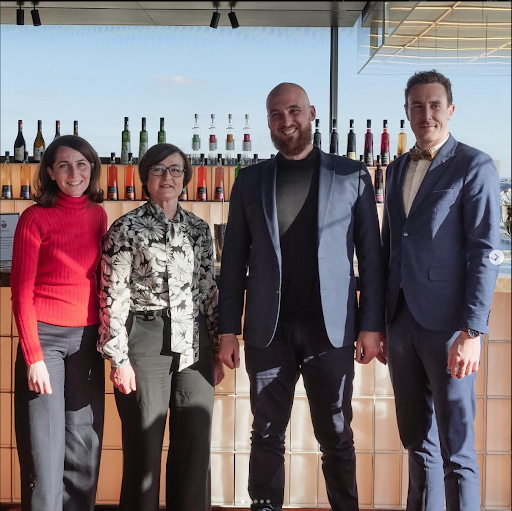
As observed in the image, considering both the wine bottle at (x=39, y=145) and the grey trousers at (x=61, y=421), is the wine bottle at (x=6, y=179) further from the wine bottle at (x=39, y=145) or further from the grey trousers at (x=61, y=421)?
the grey trousers at (x=61, y=421)

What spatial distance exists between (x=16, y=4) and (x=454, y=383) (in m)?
3.95

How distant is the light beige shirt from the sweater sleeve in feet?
3.87

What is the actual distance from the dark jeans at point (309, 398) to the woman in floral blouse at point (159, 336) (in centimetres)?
18

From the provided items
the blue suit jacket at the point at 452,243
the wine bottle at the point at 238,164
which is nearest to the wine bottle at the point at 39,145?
the wine bottle at the point at 238,164

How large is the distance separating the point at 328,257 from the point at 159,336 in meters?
0.59

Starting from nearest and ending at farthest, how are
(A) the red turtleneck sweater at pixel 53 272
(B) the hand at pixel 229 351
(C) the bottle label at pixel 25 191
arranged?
1. (A) the red turtleneck sweater at pixel 53 272
2. (B) the hand at pixel 229 351
3. (C) the bottle label at pixel 25 191

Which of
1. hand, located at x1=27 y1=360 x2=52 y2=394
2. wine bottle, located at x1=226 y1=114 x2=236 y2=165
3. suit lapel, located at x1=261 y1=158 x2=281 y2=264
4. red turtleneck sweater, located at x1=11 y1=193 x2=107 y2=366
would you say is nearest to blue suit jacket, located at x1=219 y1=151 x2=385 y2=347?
suit lapel, located at x1=261 y1=158 x2=281 y2=264

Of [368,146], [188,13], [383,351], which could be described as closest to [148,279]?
[383,351]

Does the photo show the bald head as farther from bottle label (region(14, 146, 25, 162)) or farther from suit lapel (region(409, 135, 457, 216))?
bottle label (region(14, 146, 25, 162))

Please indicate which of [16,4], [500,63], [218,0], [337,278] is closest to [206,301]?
[337,278]

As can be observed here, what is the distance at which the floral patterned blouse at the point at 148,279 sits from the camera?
1.81 m

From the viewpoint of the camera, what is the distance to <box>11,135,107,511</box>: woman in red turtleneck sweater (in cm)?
183

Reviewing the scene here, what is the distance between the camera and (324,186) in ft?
6.15

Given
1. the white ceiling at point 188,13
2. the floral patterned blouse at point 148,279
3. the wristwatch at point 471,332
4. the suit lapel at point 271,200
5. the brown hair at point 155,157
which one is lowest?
the wristwatch at point 471,332
